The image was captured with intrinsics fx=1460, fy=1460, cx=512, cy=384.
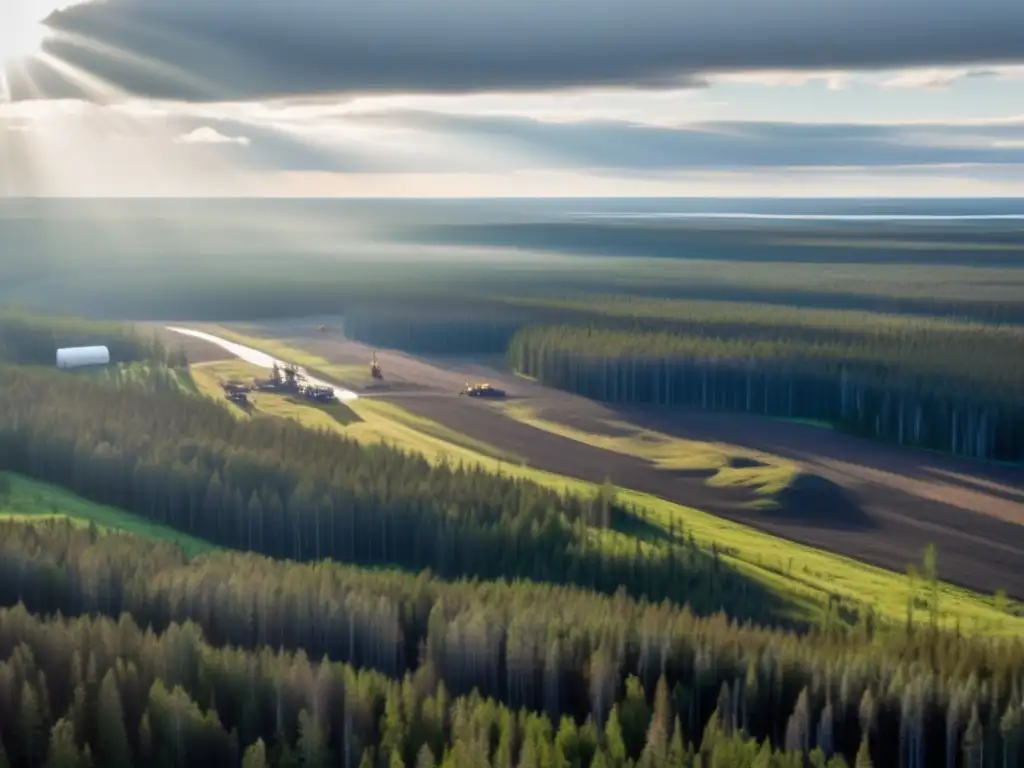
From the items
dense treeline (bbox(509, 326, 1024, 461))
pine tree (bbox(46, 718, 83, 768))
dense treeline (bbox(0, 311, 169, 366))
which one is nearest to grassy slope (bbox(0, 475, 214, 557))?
pine tree (bbox(46, 718, 83, 768))

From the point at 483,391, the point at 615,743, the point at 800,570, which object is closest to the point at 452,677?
the point at 615,743

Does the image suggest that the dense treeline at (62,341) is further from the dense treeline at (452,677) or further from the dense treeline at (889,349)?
the dense treeline at (452,677)

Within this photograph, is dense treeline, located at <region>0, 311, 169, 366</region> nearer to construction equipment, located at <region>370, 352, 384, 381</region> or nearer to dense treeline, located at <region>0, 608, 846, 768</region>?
construction equipment, located at <region>370, 352, 384, 381</region>

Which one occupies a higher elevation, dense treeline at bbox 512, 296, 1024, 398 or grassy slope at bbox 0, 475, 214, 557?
dense treeline at bbox 512, 296, 1024, 398

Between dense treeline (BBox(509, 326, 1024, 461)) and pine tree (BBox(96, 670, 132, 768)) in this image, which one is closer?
pine tree (BBox(96, 670, 132, 768))

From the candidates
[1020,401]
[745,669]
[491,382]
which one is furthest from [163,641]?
[491,382]
